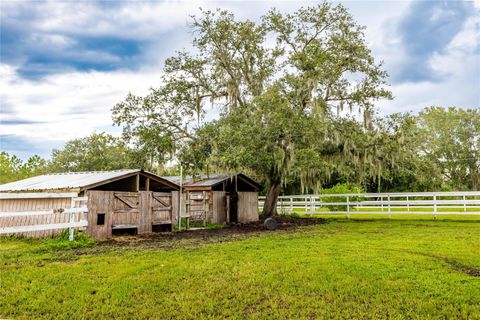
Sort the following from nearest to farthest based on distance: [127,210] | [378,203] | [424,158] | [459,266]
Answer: [459,266] → [127,210] → [378,203] → [424,158]

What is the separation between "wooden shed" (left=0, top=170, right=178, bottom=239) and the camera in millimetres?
10469

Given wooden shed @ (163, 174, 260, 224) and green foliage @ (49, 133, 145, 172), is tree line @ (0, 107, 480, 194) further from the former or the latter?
wooden shed @ (163, 174, 260, 224)

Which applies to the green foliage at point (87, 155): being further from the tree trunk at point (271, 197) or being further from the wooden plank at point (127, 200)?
the wooden plank at point (127, 200)

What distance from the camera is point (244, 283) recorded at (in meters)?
5.29

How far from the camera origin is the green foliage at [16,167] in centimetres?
3553

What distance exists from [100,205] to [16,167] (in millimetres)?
32220

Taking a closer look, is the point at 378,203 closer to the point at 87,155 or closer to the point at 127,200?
the point at 127,200

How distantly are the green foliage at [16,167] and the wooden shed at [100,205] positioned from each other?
85.7 feet

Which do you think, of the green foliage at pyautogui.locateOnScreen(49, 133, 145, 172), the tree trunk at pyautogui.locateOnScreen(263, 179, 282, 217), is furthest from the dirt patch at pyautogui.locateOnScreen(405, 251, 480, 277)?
the green foliage at pyautogui.locateOnScreen(49, 133, 145, 172)

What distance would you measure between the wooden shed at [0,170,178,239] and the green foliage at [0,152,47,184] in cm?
2612

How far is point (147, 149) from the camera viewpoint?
16.9 metres

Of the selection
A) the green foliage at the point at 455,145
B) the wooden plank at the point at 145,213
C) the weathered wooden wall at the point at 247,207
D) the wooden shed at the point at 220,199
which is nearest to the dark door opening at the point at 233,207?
the wooden shed at the point at 220,199

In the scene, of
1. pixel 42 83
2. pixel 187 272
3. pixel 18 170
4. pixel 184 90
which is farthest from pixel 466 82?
pixel 18 170

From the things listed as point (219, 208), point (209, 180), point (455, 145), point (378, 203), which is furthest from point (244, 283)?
point (455, 145)
